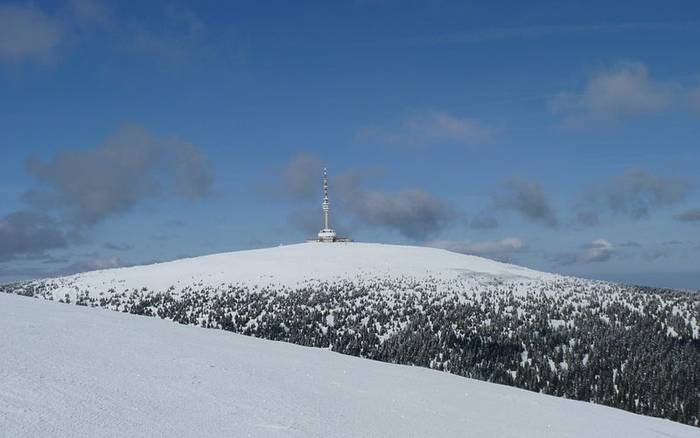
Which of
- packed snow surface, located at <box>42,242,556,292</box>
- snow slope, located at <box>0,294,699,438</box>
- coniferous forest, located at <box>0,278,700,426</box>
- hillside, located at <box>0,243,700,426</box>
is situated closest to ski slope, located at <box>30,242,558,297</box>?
packed snow surface, located at <box>42,242,556,292</box>

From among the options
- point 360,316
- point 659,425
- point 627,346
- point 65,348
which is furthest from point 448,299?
point 65,348

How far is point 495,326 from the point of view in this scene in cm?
A: 4294

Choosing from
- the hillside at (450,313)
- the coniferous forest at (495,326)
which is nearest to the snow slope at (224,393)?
the coniferous forest at (495,326)

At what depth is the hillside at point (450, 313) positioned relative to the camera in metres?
32.7

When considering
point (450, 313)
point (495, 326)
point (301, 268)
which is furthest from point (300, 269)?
point (495, 326)

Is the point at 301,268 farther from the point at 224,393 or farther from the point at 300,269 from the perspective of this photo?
the point at 224,393

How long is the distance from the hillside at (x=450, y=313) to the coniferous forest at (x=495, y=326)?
12 cm

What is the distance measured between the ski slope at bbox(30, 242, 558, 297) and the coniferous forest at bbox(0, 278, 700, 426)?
12.6 feet

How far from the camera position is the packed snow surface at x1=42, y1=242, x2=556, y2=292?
2653 inches

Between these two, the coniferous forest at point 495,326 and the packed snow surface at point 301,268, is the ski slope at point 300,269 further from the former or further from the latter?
the coniferous forest at point 495,326

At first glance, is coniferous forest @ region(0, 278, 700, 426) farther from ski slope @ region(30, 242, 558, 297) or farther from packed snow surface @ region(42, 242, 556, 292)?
packed snow surface @ region(42, 242, 556, 292)

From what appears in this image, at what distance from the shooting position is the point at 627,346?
39.0 metres

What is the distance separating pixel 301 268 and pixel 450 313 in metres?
29.3

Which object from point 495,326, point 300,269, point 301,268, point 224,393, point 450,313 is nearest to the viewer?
point 224,393
